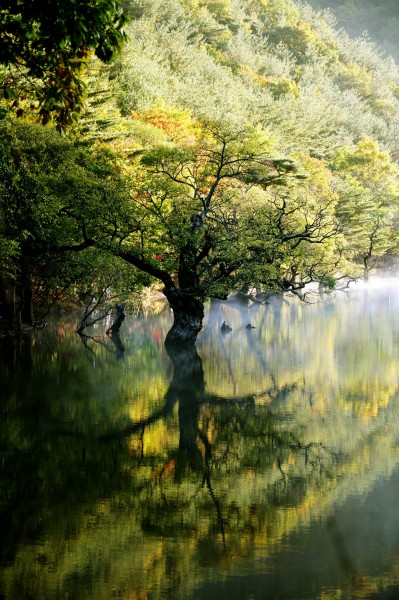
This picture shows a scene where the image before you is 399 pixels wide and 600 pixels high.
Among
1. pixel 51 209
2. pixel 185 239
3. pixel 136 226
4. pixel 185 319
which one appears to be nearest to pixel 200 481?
pixel 185 239

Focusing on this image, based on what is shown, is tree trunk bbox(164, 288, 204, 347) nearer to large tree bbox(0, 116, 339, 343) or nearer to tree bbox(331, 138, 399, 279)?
large tree bbox(0, 116, 339, 343)

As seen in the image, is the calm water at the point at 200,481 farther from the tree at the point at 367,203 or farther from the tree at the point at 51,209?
the tree at the point at 367,203

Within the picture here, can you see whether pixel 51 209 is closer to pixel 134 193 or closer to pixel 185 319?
pixel 185 319

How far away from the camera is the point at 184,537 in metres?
6.97

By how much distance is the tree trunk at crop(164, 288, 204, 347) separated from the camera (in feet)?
82.5

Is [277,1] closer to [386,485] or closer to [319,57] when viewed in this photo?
[319,57]

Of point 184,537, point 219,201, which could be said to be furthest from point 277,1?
point 184,537

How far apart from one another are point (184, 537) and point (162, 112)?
38.3 meters

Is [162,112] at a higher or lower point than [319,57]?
lower

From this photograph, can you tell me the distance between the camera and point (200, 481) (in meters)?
8.98

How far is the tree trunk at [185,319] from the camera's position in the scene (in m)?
25.2

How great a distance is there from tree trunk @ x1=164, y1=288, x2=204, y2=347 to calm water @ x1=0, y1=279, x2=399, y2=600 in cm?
526

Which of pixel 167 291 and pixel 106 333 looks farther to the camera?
pixel 106 333

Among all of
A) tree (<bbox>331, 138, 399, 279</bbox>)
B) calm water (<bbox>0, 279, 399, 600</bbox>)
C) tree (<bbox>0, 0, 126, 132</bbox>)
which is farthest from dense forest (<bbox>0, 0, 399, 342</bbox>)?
calm water (<bbox>0, 279, 399, 600</bbox>)
